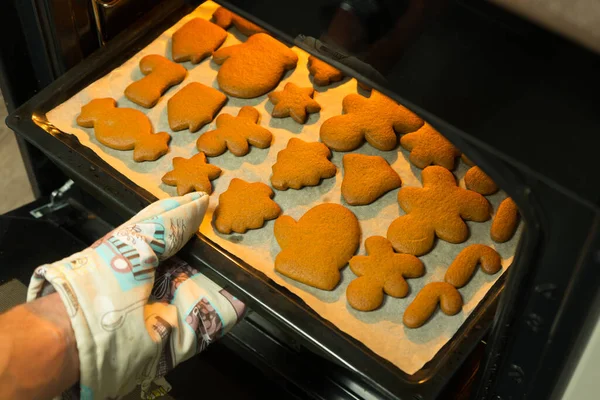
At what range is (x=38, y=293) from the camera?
92 cm

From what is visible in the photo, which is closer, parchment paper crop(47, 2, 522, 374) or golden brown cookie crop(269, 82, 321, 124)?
parchment paper crop(47, 2, 522, 374)

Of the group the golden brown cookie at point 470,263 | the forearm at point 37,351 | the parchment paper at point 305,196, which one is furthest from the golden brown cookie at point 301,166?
the forearm at point 37,351

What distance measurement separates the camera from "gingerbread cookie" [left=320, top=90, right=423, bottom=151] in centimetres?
112

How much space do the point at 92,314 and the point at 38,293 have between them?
0.09 metres

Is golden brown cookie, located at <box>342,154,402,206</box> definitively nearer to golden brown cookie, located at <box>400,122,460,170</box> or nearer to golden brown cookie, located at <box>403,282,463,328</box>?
golden brown cookie, located at <box>400,122,460,170</box>

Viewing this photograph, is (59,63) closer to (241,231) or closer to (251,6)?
(241,231)

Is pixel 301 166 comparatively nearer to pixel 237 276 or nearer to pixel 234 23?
pixel 237 276

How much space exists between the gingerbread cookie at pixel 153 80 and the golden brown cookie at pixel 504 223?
21.4 inches

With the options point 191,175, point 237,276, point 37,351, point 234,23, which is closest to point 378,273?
point 237,276

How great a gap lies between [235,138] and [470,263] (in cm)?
38

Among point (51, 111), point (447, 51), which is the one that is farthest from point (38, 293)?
point (447, 51)

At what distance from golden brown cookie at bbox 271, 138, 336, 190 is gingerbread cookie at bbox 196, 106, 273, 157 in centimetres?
4

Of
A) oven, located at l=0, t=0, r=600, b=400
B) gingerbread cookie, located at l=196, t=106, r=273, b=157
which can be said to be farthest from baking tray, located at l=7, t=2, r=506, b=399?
gingerbread cookie, located at l=196, t=106, r=273, b=157

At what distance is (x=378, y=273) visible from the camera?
98 cm
